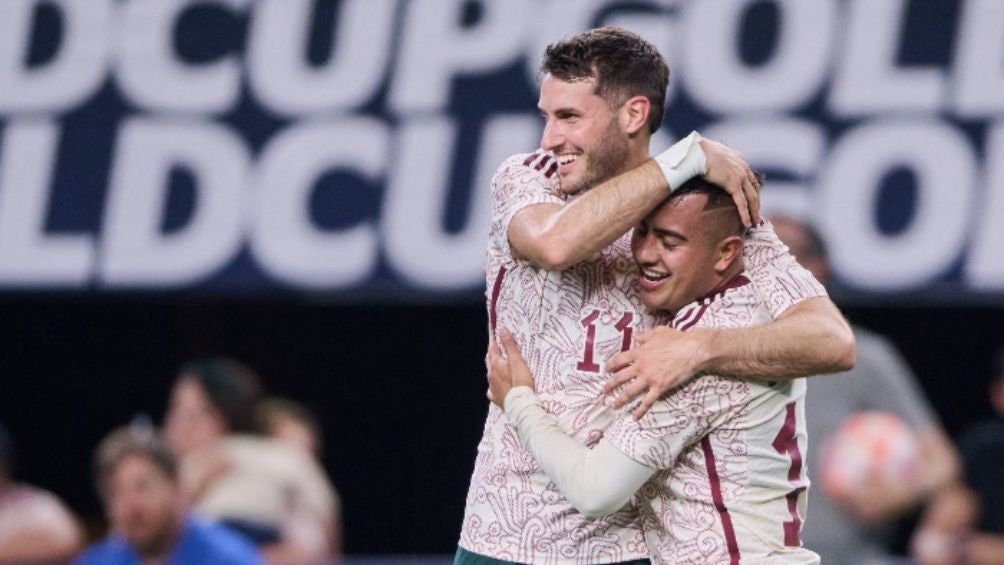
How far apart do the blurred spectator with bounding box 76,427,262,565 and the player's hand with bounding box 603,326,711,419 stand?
3549mm

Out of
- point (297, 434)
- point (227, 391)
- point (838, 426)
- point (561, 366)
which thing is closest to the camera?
point (561, 366)

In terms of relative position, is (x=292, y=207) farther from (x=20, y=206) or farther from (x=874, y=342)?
(x=874, y=342)

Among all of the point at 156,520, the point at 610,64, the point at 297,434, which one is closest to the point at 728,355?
the point at 610,64

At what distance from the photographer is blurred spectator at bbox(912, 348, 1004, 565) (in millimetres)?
7891

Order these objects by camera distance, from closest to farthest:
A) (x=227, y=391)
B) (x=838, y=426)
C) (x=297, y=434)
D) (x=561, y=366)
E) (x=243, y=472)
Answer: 1. (x=561, y=366)
2. (x=838, y=426)
3. (x=243, y=472)
4. (x=227, y=391)
5. (x=297, y=434)

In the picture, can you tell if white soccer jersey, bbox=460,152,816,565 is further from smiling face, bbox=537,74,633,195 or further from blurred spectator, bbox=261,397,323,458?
blurred spectator, bbox=261,397,323,458

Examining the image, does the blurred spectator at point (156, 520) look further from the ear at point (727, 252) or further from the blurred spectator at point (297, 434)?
the ear at point (727, 252)

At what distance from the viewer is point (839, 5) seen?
7719 millimetres

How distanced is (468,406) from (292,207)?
344 cm

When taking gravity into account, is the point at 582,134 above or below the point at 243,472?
above

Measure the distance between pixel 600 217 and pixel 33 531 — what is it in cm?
489

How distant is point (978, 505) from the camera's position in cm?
806

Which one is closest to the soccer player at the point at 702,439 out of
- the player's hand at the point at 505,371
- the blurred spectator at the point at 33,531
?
the player's hand at the point at 505,371

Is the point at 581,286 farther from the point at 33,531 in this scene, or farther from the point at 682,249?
the point at 33,531
